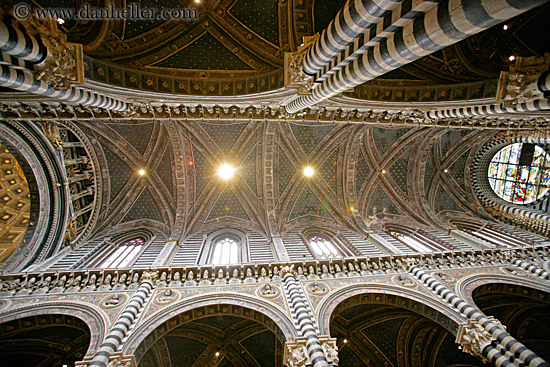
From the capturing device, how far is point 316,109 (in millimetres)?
10336

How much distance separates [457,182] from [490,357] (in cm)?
1458

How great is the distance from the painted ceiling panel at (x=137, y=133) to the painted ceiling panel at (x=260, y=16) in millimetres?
8512

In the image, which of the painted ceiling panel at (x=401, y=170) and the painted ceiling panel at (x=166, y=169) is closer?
the painted ceiling panel at (x=166, y=169)

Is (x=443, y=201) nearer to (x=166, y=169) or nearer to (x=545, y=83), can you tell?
(x=545, y=83)

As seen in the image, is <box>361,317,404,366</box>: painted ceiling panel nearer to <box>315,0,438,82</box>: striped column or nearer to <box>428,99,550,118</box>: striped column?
<box>428,99,550,118</box>: striped column

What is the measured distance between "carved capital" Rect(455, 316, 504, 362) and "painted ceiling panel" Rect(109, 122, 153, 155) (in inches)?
681

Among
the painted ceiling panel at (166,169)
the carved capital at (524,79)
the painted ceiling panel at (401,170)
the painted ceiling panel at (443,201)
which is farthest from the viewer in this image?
the painted ceiling panel at (443,201)

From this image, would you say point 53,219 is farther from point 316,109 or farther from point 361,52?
point 361,52

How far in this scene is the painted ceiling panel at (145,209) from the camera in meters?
15.7

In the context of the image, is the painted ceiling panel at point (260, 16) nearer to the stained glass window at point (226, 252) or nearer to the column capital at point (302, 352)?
the stained glass window at point (226, 252)

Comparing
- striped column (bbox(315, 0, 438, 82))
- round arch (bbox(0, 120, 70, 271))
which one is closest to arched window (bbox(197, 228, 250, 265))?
round arch (bbox(0, 120, 70, 271))

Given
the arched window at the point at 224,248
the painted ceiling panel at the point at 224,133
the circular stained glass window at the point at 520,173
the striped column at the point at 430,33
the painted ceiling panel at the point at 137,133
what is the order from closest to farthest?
the striped column at the point at 430,33 → the arched window at the point at 224,248 → the painted ceiling panel at the point at 137,133 → the painted ceiling panel at the point at 224,133 → the circular stained glass window at the point at 520,173

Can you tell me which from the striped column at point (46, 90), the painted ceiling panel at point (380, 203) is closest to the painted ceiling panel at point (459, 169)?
the painted ceiling panel at point (380, 203)

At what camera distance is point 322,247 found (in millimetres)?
14234
